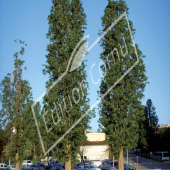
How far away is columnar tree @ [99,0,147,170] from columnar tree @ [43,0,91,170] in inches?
88.8

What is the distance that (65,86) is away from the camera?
19047 mm

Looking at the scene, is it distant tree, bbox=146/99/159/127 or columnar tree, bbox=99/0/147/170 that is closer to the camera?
columnar tree, bbox=99/0/147/170

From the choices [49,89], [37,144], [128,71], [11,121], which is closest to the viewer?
[49,89]

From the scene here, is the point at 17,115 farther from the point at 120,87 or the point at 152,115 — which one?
the point at 152,115

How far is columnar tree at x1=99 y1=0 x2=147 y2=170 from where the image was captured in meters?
19.9

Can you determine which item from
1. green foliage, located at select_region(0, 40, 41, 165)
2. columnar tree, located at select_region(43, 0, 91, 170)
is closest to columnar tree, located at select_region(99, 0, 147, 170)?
columnar tree, located at select_region(43, 0, 91, 170)

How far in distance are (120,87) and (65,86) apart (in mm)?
4447

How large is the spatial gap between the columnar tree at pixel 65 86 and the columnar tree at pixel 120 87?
2256 millimetres

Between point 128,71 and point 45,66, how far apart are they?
6521 mm

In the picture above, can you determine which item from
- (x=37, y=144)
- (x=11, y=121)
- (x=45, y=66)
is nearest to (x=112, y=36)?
(x=45, y=66)

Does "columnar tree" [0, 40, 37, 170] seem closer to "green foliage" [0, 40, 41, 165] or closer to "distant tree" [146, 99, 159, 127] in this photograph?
"green foliage" [0, 40, 41, 165]

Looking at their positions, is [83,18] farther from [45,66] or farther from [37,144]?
[37,144]

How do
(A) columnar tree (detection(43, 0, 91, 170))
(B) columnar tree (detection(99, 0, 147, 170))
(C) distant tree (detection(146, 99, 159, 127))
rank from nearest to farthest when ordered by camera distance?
(A) columnar tree (detection(43, 0, 91, 170)), (B) columnar tree (detection(99, 0, 147, 170)), (C) distant tree (detection(146, 99, 159, 127))

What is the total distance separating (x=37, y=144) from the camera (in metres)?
51.0
